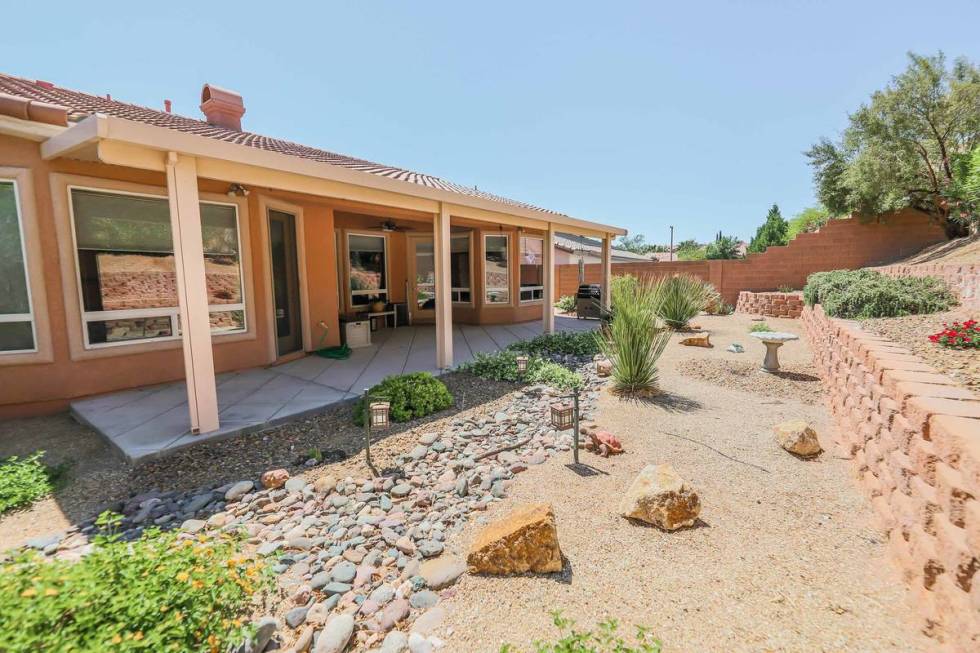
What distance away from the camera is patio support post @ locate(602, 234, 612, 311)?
33.7ft

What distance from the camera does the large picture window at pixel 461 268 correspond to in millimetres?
10375

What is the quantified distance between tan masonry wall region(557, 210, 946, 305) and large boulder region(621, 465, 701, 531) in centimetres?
1220

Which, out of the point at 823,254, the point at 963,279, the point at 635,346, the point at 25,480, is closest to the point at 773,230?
the point at 823,254

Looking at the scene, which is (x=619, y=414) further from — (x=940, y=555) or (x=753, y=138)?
(x=753, y=138)

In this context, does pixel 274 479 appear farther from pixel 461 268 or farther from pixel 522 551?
pixel 461 268

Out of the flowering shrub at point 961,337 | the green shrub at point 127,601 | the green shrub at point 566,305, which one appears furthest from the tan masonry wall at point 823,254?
the green shrub at point 127,601

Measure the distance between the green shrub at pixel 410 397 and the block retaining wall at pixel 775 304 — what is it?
38.3 ft

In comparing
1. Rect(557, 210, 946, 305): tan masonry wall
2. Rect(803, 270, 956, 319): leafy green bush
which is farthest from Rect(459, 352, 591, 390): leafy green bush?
Rect(557, 210, 946, 305): tan masonry wall

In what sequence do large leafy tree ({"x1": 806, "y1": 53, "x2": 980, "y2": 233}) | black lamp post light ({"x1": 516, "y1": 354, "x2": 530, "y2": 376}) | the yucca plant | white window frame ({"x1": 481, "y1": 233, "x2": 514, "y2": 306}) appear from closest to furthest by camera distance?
black lamp post light ({"x1": 516, "y1": 354, "x2": 530, "y2": 376}) → the yucca plant → white window frame ({"x1": 481, "y1": 233, "x2": 514, "y2": 306}) → large leafy tree ({"x1": 806, "y1": 53, "x2": 980, "y2": 233})

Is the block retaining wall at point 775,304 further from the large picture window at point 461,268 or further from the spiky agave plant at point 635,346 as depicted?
the spiky agave plant at point 635,346

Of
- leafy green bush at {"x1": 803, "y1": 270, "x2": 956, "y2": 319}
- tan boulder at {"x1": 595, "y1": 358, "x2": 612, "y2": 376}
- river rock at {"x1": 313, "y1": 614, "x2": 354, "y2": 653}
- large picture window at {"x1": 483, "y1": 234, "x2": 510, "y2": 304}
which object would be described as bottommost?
river rock at {"x1": 313, "y1": 614, "x2": 354, "y2": 653}

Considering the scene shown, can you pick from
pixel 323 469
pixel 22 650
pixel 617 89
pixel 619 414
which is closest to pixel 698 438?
pixel 619 414

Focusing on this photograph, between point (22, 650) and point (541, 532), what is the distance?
1.93 meters

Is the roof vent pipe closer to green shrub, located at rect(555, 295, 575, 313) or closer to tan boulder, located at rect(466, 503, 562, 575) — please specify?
tan boulder, located at rect(466, 503, 562, 575)
